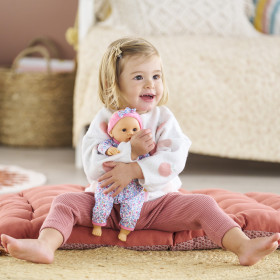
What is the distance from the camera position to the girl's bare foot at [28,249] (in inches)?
42.8

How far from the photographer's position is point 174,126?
1354 millimetres

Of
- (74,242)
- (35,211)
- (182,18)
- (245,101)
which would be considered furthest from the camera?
(182,18)

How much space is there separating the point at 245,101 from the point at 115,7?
102cm

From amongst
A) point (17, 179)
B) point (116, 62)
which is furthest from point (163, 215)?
point (17, 179)

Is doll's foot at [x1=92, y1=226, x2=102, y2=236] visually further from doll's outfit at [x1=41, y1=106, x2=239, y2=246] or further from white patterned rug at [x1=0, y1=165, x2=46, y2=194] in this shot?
white patterned rug at [x1=0, y1=165, x2=46, y2=194]

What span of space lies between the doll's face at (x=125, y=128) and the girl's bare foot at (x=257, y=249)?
36 cm

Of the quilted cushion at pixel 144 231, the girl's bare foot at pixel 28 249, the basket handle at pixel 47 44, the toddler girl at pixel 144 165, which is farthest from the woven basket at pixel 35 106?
the girl's bare foot at pixel 28 249

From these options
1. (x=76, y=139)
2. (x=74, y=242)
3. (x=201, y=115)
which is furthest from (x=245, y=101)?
(x=74, y=242)

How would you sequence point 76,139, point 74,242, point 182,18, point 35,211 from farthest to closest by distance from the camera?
point 182,18, point 76,139, point 35,211, point 74,242

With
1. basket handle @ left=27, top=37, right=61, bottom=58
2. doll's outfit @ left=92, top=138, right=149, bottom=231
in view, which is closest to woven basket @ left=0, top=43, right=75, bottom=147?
basket handle @ left=27, top=37, right=61, bottom=58

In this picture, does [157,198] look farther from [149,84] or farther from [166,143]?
[149,84]

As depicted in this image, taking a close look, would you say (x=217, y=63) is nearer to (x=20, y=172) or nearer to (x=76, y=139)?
(x=76, y=139)

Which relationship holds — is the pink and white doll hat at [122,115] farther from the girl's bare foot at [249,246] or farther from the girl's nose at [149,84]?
the girl's bare foot at [249,246]

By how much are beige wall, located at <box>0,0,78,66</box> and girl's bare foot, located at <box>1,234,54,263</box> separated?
2805 mm
